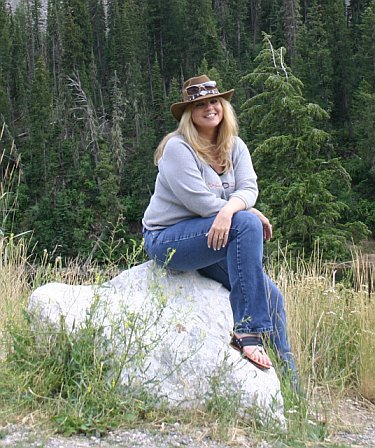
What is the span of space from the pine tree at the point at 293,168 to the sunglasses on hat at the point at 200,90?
1408cm

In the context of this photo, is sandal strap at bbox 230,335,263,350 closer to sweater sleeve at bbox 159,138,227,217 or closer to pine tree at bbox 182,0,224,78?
sweater sleeve at bbox 159,138,227,217

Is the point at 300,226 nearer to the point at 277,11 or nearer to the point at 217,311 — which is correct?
the point at 217,311

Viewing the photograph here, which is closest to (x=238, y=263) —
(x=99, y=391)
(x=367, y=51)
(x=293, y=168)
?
(x=99, y=391)

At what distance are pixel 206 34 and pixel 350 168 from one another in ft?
66.1

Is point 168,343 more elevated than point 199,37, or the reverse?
point 199,37

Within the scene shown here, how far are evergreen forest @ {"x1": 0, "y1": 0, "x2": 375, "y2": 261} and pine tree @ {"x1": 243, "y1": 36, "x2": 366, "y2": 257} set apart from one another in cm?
7

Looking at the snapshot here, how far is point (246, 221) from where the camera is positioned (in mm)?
3443

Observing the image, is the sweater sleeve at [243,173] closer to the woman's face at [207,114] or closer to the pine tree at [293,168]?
the woman's face at [207,114]

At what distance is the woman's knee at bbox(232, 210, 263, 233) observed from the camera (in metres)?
3.43

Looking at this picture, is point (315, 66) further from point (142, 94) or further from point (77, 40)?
point (77, 40)

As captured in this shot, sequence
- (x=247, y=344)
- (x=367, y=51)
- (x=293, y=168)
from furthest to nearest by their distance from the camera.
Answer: (x=367, y=51)
(x=293, y=168)
(x=247, y=344)

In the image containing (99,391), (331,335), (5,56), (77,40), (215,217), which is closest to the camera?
(99,391)

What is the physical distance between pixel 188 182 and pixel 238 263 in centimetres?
48

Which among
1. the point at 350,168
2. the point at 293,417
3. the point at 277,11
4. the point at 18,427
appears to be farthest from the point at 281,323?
the point at 277,11
